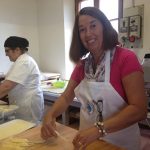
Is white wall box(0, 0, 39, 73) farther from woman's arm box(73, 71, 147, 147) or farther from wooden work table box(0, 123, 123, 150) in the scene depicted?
woman's arm box(73, 71, 147, 147)

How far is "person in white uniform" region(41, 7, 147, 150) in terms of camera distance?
0.91 meters

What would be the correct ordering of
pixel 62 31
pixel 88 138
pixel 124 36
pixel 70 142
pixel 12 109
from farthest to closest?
pixel 62 31 → pixel 124 36 → pixel 12 109 → pixel 70 142 → pixel 88 138

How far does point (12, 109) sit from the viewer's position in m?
1.41

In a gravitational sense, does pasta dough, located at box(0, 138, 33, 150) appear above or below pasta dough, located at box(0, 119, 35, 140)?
above

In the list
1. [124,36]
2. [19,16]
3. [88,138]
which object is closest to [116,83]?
[88,138]

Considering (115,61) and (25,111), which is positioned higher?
(115,61)

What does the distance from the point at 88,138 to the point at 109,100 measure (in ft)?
0.90

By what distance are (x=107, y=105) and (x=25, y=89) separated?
100cm

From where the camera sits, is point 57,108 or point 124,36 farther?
point 124,36

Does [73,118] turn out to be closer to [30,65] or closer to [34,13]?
[30,65]

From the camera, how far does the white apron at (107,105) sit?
3.34 feet

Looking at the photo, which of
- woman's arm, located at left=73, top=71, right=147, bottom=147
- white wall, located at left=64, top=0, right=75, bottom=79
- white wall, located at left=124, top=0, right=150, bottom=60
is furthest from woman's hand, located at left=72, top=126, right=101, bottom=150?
white wall, located at left=64, top=0, right=75, bottom=79

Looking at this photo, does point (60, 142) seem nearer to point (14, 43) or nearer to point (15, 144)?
point (15, 144)

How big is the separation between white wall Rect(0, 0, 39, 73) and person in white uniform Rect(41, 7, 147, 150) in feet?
7.64
